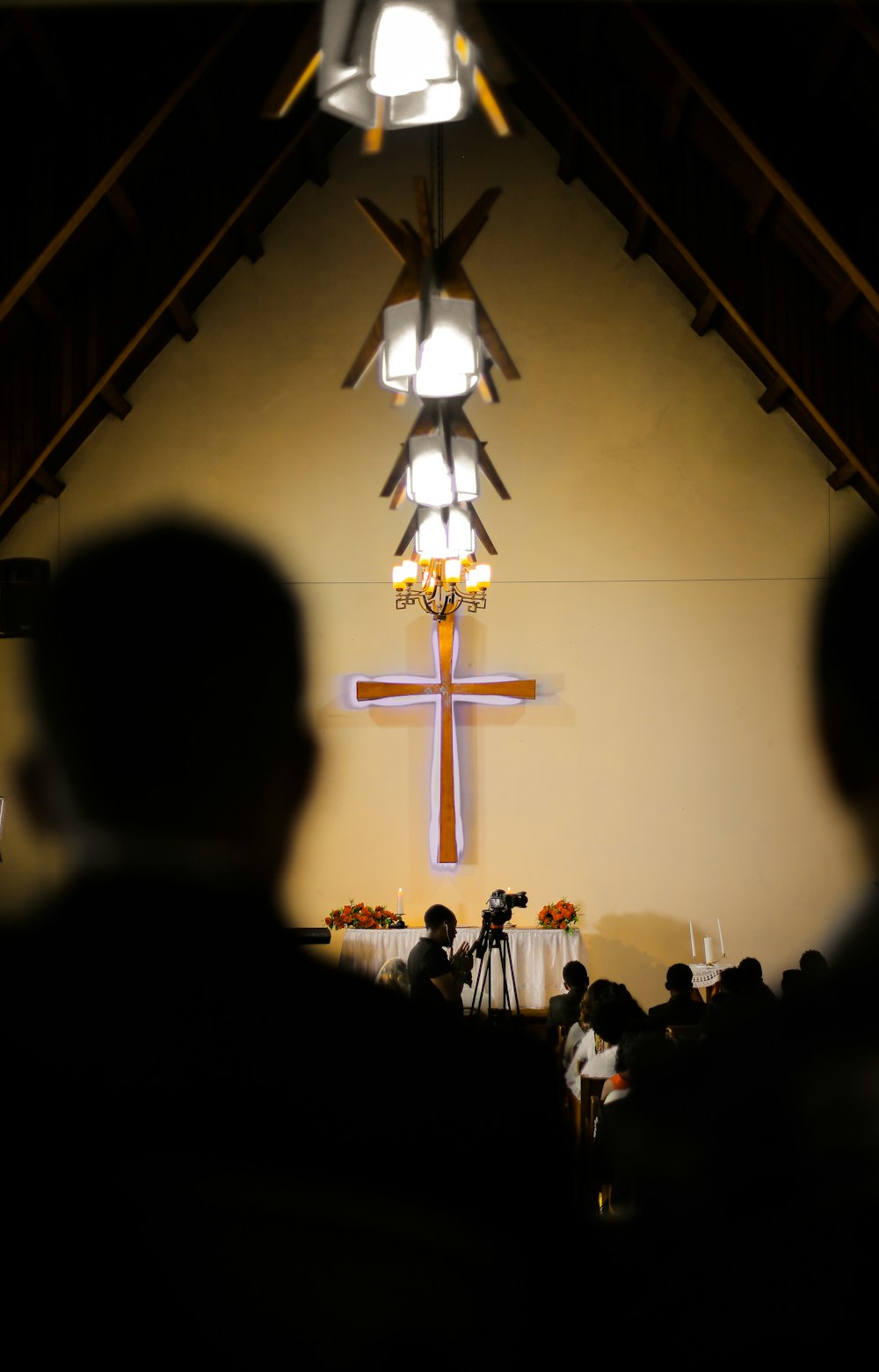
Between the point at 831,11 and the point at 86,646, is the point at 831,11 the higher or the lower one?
the higher one

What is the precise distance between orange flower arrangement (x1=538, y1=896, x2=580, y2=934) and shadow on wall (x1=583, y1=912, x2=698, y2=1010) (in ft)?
1.23

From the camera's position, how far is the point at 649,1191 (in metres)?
0.41

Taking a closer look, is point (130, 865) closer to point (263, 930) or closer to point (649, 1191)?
point (263, 930)

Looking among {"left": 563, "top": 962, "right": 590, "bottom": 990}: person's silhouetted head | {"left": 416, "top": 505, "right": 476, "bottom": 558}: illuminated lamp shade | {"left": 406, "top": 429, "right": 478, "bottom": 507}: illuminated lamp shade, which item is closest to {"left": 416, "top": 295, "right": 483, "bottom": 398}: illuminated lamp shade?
{"left": 406, "top": 429, "right": 478, "bottom": 507}: illuminated lamp shade

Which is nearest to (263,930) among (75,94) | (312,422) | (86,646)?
(86,646)

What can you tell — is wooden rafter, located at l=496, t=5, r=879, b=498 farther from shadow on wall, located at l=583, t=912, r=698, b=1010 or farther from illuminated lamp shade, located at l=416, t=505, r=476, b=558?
shadow on wall, located at l=583, t=912, r=698, b=1010

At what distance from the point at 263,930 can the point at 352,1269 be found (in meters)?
0.13

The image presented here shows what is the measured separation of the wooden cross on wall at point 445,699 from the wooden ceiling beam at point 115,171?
3524mm

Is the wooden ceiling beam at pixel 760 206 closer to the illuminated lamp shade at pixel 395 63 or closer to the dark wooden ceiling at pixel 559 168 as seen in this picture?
the dark wooden ceiling at pixel 559 168

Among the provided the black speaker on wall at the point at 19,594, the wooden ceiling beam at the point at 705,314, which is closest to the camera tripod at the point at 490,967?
the black speaker on wall at the point at 19,594

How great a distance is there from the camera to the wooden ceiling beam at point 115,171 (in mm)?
6172

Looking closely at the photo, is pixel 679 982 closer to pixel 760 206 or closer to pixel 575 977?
pixel 575 977

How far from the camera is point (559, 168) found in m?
9.05

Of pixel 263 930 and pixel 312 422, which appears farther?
pixel 312 422
